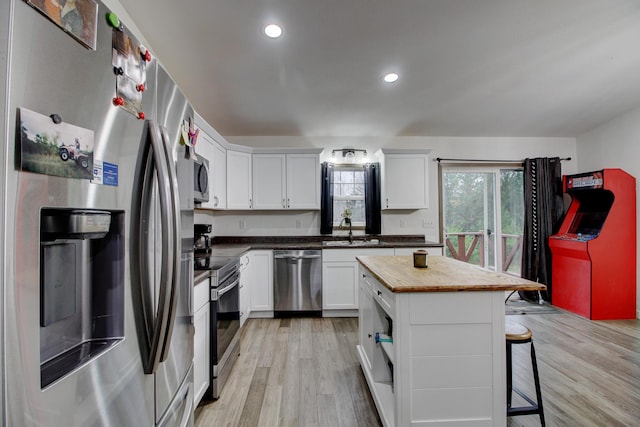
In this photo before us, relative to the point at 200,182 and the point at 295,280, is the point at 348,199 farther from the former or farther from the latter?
the point at 200,182

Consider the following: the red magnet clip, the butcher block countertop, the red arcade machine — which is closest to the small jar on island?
the butcher block countertop

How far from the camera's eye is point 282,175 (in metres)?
3.87

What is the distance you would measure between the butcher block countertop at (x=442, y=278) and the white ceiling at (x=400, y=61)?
1850 millimetres

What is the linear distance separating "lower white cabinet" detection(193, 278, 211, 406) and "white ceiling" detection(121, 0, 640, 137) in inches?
76.8

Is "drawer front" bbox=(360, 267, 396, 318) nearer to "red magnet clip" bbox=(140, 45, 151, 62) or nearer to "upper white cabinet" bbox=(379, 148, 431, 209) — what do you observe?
"red magnet clip" bbox=(140, 45, 151, 62)

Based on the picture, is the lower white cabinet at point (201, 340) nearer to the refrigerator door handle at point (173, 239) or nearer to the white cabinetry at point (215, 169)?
the refrigerator door handle at point (173, 239)

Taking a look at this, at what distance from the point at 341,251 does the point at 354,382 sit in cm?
162

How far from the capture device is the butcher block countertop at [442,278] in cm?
146

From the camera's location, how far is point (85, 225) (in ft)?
2.04

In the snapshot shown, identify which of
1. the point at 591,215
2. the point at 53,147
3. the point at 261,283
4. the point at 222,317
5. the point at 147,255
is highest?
the point at 53,147

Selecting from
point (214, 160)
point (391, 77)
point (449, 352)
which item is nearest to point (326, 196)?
point (214, 160)

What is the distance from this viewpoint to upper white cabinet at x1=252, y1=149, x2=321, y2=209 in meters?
3.86

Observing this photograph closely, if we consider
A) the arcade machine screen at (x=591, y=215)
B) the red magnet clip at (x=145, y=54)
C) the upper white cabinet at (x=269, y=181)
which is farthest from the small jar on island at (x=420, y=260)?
the arcade machine screen at (x=591, y=215)

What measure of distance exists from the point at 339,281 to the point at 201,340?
2.03 meters
